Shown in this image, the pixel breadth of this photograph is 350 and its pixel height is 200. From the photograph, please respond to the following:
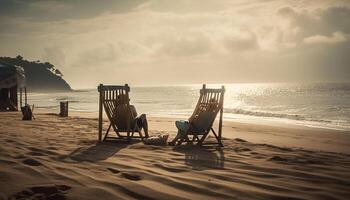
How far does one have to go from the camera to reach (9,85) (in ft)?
80.1

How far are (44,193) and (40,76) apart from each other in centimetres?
14120

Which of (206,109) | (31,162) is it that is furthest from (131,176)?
(206,109)

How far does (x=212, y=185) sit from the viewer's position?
4.14 meters

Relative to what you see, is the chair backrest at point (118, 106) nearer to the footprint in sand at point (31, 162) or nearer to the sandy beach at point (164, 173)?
the sandy beach at point (164, 173)

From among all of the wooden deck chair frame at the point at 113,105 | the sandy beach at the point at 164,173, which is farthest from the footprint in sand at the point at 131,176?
the wooden deck chair frame at the point at 113,105

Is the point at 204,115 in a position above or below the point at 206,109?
below

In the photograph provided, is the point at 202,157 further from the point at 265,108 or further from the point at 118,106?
the point at 265,108

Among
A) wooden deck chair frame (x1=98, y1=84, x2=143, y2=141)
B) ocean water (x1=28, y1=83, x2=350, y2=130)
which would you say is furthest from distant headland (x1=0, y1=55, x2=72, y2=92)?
wooden deck chair frame (x1=98, y1=84, x2=143, y2=141)

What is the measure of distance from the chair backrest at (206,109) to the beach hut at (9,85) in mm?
18798

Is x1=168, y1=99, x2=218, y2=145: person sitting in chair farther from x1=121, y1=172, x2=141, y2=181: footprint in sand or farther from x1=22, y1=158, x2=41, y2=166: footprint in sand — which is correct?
x1=22, y1=158, x2=41, y2=166: footprint in sand

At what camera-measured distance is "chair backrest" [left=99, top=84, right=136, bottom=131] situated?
869 cm

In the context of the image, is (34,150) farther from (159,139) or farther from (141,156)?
(159,139)

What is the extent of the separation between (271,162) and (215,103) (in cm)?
275

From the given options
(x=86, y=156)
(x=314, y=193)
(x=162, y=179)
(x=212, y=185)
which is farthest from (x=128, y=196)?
(x=86, y=156)
